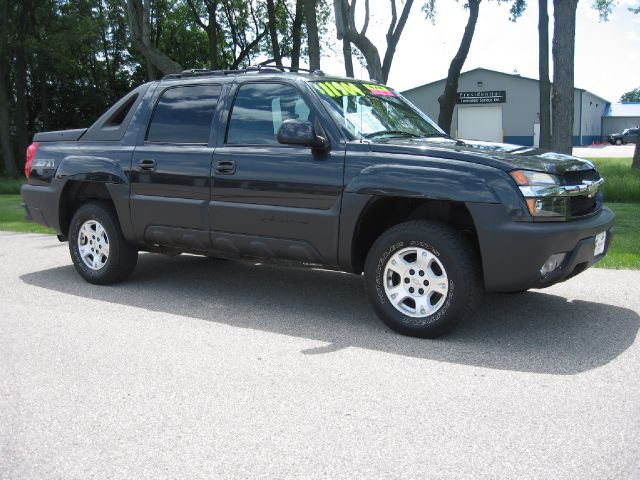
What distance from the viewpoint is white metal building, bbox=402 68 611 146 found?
50094mm

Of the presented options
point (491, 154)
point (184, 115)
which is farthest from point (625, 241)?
point (184, 115)

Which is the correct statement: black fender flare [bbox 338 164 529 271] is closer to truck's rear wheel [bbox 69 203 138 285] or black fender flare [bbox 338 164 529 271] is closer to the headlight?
the headlight

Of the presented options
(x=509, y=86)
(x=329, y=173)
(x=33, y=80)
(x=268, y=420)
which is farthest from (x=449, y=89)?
(x=509, y=86)

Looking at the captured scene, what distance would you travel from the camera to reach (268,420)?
137 inches

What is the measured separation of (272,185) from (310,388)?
1867mm

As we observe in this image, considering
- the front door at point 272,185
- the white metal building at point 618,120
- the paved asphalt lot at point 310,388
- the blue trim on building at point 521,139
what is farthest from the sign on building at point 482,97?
the front door at point 272,185

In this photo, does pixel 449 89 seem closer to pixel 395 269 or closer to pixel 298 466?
pixel 395 269

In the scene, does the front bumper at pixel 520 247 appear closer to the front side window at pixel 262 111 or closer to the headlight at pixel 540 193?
the headlight at pixel 540 193

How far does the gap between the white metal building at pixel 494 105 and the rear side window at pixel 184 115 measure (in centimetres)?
4496

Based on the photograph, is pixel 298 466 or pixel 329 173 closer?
pixel 298 466

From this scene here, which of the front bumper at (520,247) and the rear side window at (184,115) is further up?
the rear side window at (184,115)

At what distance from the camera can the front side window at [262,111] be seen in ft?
17.7

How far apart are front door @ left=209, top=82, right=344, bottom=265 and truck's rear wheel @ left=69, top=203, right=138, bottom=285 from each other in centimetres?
121

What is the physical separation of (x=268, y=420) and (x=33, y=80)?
36.4 metres
